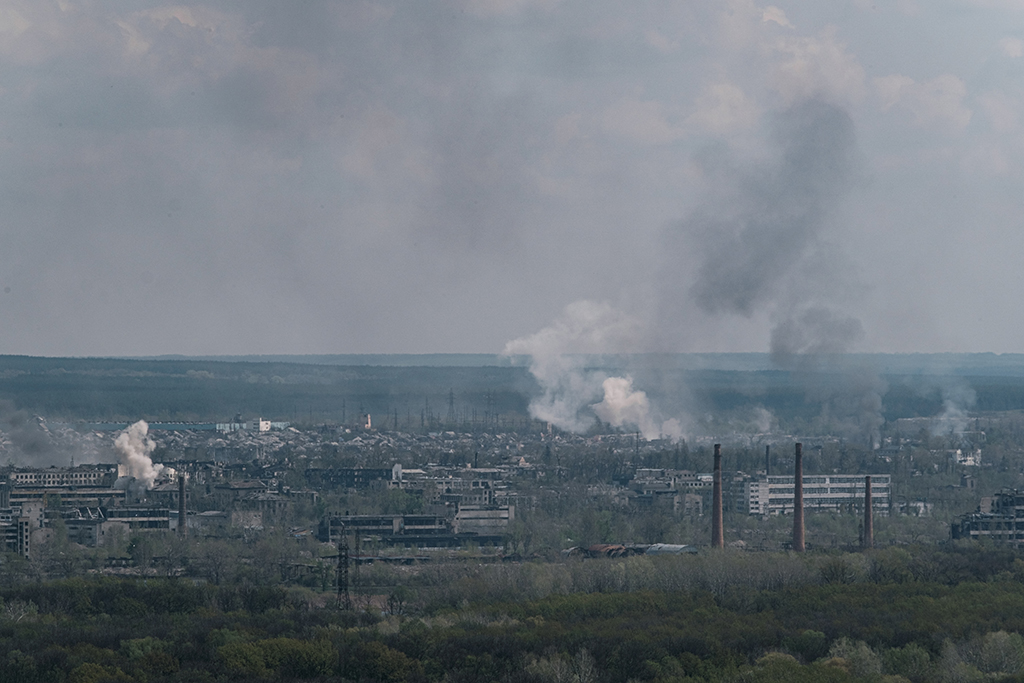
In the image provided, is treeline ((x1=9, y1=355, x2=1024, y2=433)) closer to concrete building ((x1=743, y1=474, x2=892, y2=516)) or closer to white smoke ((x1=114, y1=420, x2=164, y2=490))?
concrete building ((x1=743, y1=474, x2=892, y2=516))

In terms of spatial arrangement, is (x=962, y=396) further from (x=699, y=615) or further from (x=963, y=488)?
(x=699, y=615)

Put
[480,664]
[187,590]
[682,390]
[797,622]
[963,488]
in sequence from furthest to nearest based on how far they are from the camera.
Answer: [682,390] < [963,488] < [187,590] < [797,622] < [480,664]

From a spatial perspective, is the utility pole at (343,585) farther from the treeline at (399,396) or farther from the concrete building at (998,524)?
the treeline at (399,396)

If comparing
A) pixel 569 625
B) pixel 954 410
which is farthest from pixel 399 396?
pixel 569 625

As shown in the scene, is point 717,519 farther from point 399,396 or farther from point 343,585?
point 399,396

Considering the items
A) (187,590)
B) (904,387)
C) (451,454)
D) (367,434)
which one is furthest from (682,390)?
(187,590)

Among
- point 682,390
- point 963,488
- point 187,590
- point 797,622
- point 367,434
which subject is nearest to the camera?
point 797,622

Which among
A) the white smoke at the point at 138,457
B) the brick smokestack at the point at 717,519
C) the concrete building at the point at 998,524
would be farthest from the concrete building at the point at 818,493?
the white smoke at the point at 138,457
